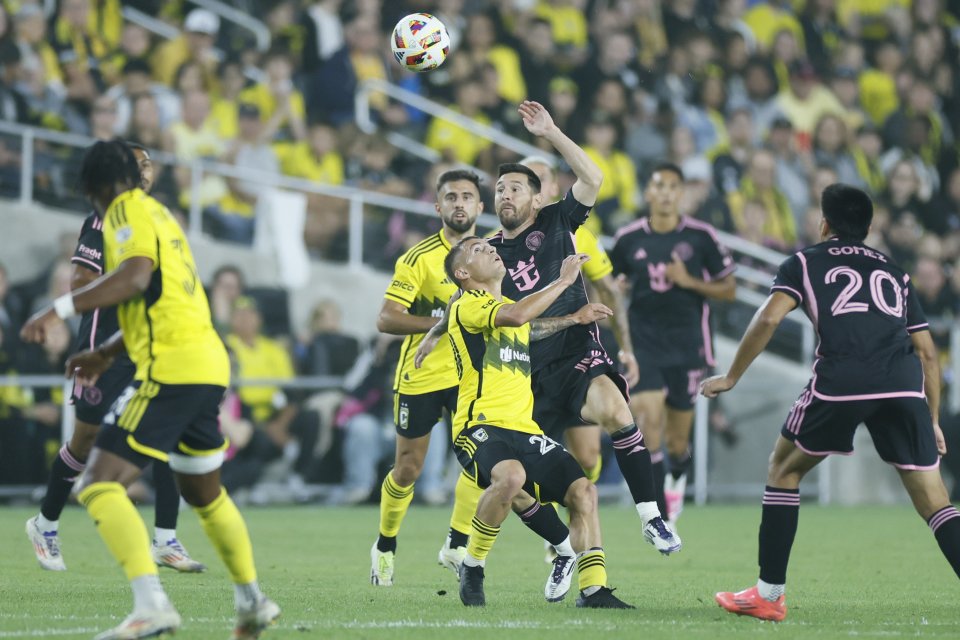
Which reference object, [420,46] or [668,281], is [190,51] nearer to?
[668,281]

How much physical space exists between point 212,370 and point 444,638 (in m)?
1.42

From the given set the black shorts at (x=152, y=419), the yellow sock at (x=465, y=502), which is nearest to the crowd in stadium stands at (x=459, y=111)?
the yellow sock at (x=465, y=502)

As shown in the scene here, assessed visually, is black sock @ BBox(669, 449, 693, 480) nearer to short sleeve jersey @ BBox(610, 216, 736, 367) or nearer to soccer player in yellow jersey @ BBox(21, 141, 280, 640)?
short sleeve jersey @ BBox(610, 216, 736, 367)

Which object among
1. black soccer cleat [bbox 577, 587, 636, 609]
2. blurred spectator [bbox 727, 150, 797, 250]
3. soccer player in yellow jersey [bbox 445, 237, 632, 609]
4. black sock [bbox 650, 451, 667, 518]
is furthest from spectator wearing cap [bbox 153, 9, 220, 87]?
black soccer cleat [bbox 577, 587, 636, 609]

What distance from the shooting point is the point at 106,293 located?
19.0 ft

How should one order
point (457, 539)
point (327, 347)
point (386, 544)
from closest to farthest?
point (457, 539) → point (386, 544) → point (327, 347)

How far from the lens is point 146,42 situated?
17.4 m

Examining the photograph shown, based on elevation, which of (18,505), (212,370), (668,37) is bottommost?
(18,505)

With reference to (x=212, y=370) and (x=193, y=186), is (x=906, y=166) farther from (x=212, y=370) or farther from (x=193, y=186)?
(x=212, y=370)

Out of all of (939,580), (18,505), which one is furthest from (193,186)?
(939,580)

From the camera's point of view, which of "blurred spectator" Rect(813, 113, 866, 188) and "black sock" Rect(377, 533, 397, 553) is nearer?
"black sock" Rect(377, 533, 397, 553)

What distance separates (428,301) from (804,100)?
529 inches

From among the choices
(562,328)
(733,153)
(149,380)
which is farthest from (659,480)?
(733,153)

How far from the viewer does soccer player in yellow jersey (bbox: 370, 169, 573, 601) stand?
30.1 feet
